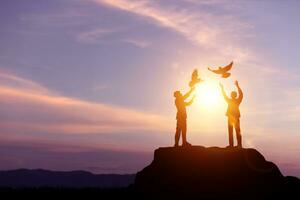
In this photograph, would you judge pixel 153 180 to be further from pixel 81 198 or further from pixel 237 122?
pixel 81 198

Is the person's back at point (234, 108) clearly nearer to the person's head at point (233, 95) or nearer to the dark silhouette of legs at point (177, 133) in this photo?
the person's head at point (233, 95)

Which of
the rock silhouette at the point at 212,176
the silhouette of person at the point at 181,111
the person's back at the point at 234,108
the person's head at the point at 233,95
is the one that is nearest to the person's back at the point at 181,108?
the silhouette of person at the point at 181,111

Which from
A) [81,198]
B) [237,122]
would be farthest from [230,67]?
[81,198]

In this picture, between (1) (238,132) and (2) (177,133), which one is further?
(2) (177,133)

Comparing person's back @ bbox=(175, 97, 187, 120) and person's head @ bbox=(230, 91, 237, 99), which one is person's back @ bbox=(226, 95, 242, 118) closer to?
person's head @ bbox=(230, 91, 237, 99)

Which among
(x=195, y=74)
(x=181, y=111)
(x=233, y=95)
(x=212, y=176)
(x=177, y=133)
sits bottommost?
(x=212, y=176)

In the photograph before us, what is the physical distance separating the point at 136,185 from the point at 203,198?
3.64 meters

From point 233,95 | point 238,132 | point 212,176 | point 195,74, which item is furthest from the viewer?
point 238,132

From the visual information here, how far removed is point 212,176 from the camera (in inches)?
901

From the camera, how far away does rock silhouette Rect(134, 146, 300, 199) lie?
22.5m

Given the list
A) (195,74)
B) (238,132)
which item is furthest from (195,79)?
(238,132)

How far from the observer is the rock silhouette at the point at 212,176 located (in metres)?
22.5

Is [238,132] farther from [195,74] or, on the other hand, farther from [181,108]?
[195,74]

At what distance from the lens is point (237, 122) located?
2338 centimetres
